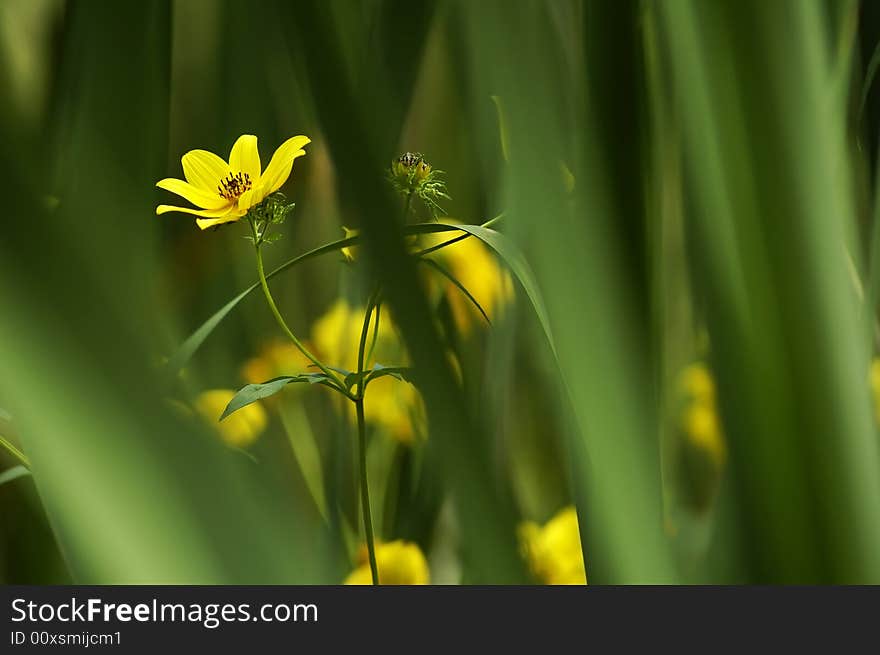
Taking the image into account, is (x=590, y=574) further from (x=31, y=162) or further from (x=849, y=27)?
(x=849, y=27)

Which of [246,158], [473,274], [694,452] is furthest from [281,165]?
[694,452]

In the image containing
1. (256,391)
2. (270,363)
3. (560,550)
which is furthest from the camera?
(270,363)

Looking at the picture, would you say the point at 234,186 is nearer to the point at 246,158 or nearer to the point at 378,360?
the point at 246,158

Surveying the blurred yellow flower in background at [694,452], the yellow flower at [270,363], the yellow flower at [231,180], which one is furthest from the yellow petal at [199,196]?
the blurred yellow flower in background at [694,452]

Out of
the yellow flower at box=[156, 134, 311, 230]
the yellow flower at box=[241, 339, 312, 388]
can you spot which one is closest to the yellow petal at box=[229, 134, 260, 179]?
the yellow flower at box=[156, 134, 311, 230]

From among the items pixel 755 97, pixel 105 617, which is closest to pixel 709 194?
pixel 755 97

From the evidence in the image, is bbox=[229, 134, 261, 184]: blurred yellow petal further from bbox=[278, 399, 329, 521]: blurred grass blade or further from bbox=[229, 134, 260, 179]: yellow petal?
bbox=[278, 399, 329, 521]: blurred grass blade
